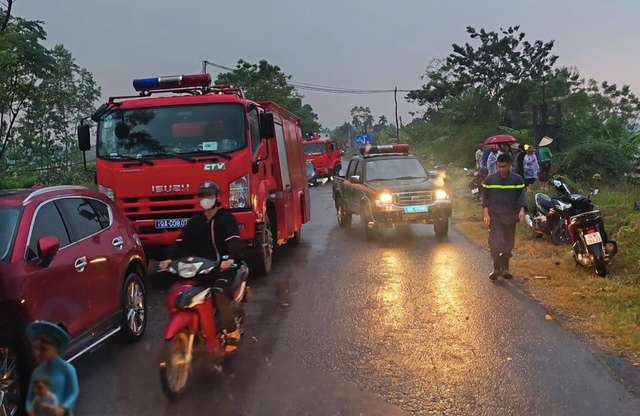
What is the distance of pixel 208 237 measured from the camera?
5.70m

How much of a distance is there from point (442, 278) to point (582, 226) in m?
2.00

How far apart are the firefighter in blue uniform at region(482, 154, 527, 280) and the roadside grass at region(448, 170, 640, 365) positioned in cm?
48

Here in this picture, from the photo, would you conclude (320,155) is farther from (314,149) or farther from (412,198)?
(412,198)

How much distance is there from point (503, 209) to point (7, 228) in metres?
6.30

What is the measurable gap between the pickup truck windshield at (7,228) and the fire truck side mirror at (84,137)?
4.84 m

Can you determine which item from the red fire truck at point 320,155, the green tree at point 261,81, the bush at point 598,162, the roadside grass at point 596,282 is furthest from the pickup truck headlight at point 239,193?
the green tree at point 261,81

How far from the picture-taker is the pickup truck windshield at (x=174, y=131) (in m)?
8.81

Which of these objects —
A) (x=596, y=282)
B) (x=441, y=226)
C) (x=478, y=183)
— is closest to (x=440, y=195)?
(x=441, y=226)

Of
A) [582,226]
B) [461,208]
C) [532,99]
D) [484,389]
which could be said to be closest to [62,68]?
[461,208]

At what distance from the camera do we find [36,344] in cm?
319

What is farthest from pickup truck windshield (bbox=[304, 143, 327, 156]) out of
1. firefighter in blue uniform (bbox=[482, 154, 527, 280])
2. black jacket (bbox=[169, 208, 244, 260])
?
black jacket (bbox=[169, 208, 244, 260])

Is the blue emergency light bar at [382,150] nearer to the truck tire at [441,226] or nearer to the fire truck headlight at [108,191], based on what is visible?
the truck tire at [441,226]

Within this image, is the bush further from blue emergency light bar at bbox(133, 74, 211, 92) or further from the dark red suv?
the dark red suv

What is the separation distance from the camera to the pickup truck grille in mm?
12570
